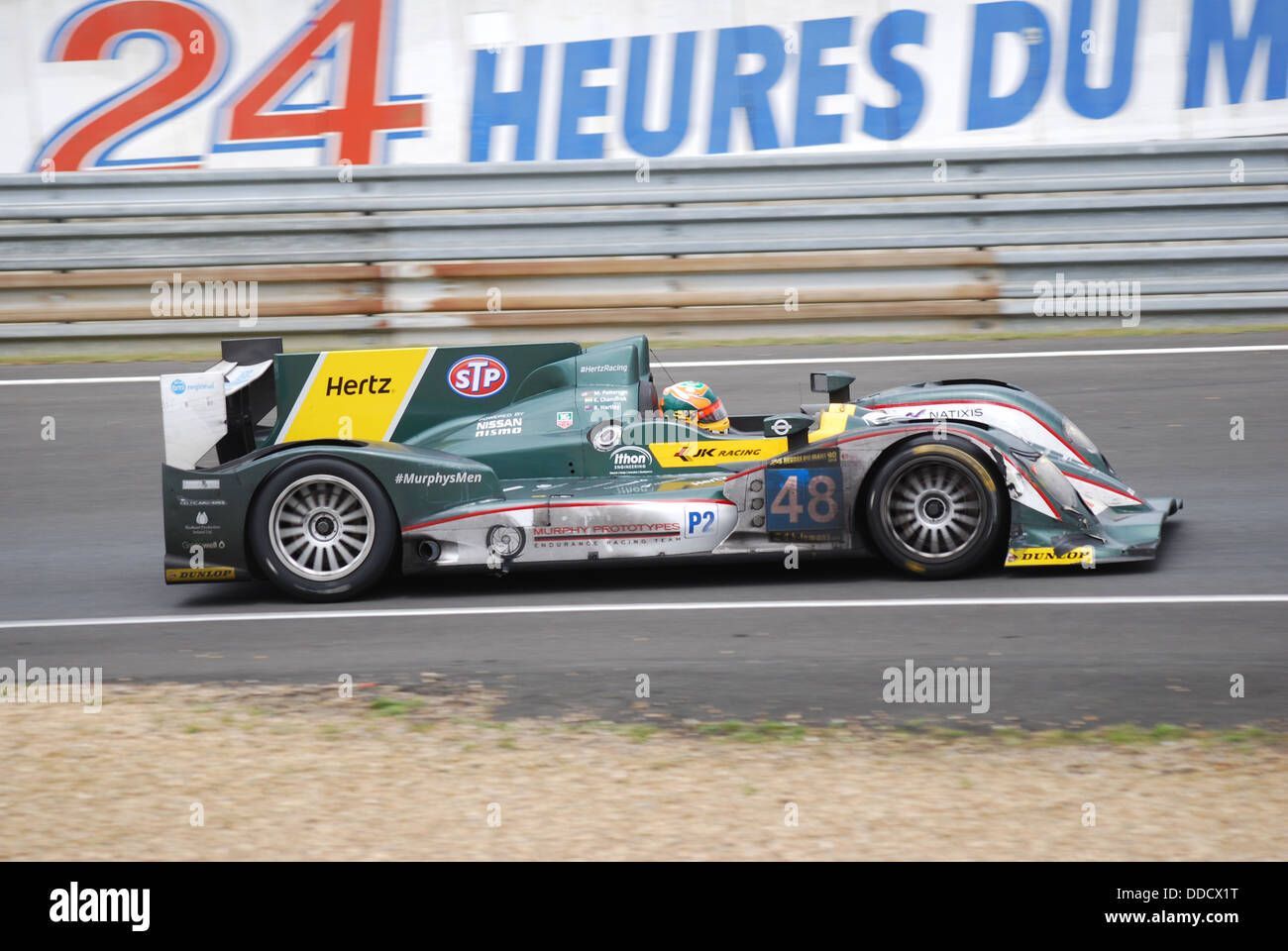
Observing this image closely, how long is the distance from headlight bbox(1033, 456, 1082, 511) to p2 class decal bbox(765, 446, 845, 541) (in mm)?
917

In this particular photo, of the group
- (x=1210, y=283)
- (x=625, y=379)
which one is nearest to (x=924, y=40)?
(x=1210, y=283)

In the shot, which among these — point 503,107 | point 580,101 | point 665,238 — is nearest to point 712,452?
point 665,238

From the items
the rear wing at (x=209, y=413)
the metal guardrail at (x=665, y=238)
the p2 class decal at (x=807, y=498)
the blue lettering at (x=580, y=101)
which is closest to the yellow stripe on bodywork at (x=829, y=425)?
the p2 class decal at (x=807, y=498)

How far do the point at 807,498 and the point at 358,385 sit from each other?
8.08 feet

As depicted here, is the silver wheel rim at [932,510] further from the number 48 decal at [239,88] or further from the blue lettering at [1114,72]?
the number 48 decal at [239,88]

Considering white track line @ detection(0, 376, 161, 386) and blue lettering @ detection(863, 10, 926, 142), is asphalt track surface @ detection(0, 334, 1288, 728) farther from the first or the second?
blue lettering @ detection(863, 10, 926, 142)

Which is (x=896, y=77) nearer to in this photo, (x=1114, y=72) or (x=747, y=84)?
(x=747, y=84)

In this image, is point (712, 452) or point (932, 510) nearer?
point (932, 510)

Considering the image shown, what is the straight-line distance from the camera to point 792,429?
7148 millimetres

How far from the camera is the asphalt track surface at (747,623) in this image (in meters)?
5.74

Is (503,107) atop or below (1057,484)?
atop

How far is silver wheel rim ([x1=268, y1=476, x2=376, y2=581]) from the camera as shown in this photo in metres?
7.28

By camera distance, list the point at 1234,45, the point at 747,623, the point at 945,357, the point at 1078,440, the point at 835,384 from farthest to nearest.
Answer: the point at 1234,45
the point at 945,357
the point at 835,384
the point at 1078,440
the point at 747,623

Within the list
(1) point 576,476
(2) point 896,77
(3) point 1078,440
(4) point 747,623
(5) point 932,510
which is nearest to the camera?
(4) point 747,623
